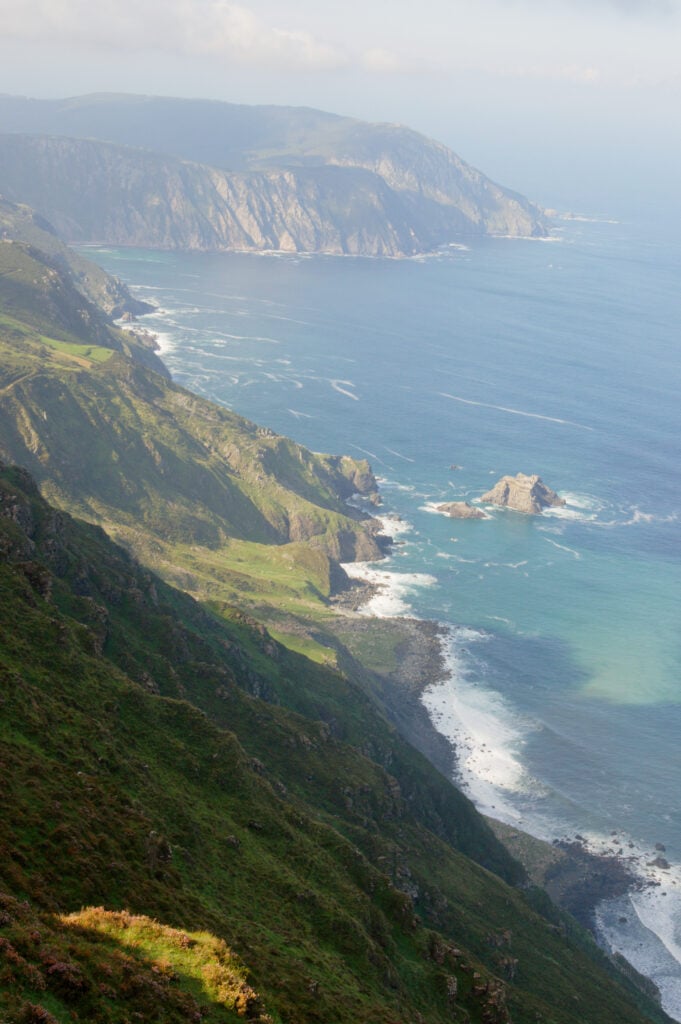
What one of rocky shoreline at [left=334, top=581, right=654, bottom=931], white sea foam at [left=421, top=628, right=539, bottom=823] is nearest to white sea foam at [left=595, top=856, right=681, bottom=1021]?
rocky shoreline at [left=334, top=581, right=654, bottom=931]

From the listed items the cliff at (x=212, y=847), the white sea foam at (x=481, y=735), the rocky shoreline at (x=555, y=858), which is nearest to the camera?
the cliff at (x=212, y=847)

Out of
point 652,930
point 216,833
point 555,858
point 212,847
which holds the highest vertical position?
point 212,847

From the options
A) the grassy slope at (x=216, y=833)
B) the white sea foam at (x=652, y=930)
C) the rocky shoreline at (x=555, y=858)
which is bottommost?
the white sea foam at (x=652, y=930)

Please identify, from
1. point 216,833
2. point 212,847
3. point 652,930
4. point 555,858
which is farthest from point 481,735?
point 212,847

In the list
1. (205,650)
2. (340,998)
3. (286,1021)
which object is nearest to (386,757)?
(205,650)

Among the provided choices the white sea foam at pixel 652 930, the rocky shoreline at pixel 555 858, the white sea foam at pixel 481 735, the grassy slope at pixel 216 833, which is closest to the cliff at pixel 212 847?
the grassy slope at pixel 216 833

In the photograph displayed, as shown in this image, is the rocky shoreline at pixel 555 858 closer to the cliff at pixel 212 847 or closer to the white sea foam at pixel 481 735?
the white sea foam at pixel 481 735

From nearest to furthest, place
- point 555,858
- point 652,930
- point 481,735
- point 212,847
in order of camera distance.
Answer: point 212,847 < point 652,930 < point 555,858 < point 481,735

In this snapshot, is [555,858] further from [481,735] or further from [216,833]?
[216,833]

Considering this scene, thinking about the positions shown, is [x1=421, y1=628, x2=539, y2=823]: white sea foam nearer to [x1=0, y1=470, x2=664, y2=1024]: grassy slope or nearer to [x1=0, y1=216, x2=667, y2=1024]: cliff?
[x1=0, y1=216, x2=667, y2=1024]: cliff

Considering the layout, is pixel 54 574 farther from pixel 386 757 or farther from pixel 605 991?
pixel 605 991
